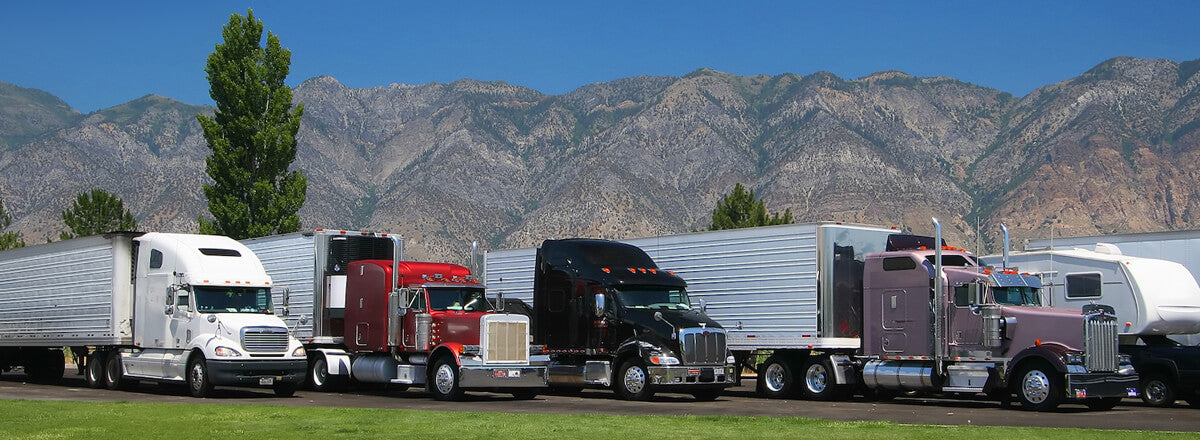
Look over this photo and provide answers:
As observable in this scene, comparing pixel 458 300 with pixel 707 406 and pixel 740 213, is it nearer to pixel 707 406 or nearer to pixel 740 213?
pixel 707 406

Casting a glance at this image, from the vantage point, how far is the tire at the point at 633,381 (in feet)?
82.2

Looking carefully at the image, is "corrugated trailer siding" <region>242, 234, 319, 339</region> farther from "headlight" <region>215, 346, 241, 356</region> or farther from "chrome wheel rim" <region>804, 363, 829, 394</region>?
"chrome wheel rim" <region>804, 363, 829, 394</region>

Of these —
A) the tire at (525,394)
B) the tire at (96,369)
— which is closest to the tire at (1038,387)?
the tire at (525,394)

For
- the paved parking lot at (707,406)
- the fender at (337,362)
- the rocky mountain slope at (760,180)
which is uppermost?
the rocky mountain slope at (760,180)

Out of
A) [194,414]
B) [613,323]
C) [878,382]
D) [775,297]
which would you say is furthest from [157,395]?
[878,382]

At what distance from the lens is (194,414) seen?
62.3 ft

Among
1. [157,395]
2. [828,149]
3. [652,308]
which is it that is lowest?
[157,395]

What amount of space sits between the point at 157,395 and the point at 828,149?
147989 millimetres

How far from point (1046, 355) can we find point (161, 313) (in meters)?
17.9

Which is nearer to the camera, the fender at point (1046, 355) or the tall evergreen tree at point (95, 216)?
the fender at point (1046, 355)

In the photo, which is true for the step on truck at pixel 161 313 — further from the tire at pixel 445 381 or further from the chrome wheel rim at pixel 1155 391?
the chrome wheel rim at pixel 1155 391

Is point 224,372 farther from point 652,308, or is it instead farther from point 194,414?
point 652,308

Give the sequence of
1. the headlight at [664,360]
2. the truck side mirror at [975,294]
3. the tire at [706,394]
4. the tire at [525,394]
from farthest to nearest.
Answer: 1. the tire at [525,394]
2. the tire at [706,394]
3. the headlight at [664,360]
4. the truck side mirror at [975,294]

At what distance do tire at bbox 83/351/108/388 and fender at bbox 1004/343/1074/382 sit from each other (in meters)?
19.8
